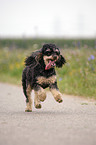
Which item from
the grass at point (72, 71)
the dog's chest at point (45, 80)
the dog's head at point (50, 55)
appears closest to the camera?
the dog's head at point (50, 55)

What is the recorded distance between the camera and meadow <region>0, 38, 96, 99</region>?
9.12m

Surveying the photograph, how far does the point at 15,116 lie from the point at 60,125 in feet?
3.71

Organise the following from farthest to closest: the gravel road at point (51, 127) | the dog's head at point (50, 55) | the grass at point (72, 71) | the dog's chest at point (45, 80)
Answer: the grass at point (72, 71)
the dog's chest at point (45, 80)
the dog's head at point (50, 55)
the gravel road at point (51, 127)

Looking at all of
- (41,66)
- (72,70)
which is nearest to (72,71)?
(72,70)

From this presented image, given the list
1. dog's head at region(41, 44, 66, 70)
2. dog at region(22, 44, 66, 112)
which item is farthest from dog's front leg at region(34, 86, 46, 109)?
dog's head at region(41, 44, 66, 70)

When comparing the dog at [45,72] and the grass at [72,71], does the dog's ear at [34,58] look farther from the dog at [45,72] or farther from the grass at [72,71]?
Answer: the grass at [72,71]

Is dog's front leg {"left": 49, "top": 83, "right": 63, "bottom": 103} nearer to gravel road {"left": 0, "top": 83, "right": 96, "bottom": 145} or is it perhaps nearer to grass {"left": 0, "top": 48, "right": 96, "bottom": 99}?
gravel road {"left": 0, "top": 83, "right": 96, "bottom": 145}

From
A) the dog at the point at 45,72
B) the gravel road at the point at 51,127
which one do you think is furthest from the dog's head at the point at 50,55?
the gravel road at the point at 51,127

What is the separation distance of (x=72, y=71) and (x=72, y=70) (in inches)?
5.1

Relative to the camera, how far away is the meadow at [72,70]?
29.9ft

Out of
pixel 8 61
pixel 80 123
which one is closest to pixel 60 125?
pixel 80 123

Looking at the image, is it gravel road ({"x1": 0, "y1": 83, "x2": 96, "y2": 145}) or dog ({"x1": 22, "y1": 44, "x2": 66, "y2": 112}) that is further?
dog ({"x1": 22, "y1": 44, "x2": 66, "y2": 112})

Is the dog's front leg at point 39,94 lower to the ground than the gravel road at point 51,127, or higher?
higher

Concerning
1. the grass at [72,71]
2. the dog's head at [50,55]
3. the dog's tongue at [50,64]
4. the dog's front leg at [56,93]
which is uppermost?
the dog's head at [50,55]
